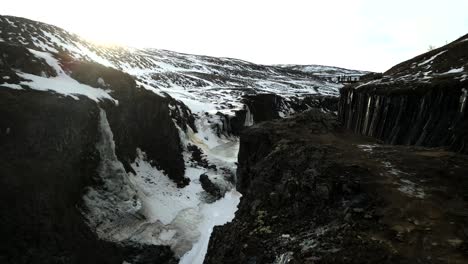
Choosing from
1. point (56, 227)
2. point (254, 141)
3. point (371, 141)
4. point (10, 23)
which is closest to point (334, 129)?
point (371, 141)

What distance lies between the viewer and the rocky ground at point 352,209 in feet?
27.7

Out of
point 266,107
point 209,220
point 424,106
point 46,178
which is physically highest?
point 424,106

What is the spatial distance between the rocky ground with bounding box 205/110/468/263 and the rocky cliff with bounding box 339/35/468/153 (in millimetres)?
4157

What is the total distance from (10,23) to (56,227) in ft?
187

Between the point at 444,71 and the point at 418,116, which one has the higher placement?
the point at 444,71

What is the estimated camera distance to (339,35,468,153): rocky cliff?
58.9ft

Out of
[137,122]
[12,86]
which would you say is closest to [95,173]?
[12,86]

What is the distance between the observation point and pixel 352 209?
1043cm

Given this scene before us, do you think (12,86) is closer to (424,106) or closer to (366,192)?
(366,192)

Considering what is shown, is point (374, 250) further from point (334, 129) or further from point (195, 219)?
point (195, 219)

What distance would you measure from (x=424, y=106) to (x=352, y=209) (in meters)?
12.7

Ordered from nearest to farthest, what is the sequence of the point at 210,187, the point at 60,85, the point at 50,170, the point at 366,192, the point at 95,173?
the point at 366,192 < the point at 50,170 < the point at 95,173 < the point at 60,85 < the point at 210,187

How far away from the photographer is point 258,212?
1312 centimetres

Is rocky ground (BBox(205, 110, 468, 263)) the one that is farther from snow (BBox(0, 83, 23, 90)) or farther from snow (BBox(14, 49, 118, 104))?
snow (BBox(0, 83, 23, 90))
